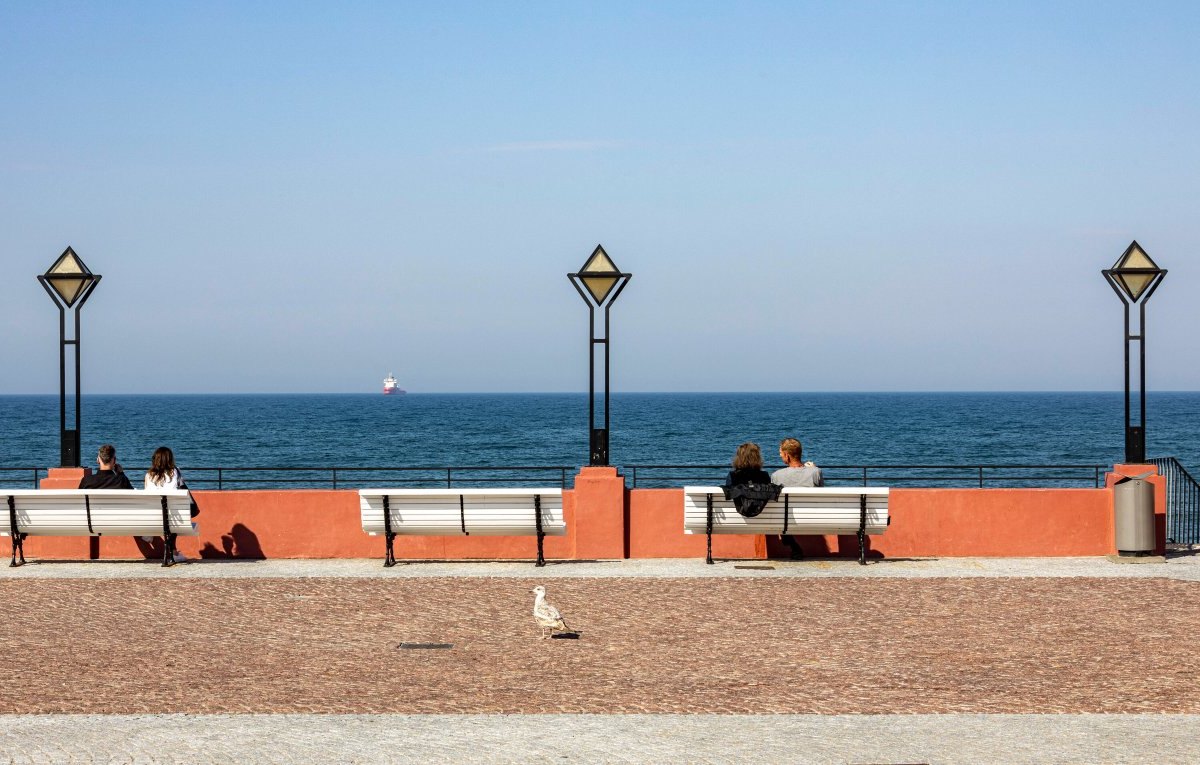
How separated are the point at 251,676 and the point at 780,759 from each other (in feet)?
11.6

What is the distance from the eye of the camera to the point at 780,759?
21.0 ft

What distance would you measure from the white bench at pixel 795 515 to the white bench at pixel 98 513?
16.0 feet

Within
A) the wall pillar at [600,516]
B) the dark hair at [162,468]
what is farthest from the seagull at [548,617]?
the dark hair at [162,468]

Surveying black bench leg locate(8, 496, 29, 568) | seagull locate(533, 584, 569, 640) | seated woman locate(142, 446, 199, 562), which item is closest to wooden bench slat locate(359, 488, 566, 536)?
seated woman locate(142, 446, 199, 562)

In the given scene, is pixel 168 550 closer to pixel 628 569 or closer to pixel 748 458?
pixel 628 569

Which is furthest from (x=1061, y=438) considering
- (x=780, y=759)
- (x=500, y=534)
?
(x=780, y=759)

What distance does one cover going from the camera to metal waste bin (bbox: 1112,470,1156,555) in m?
13.7

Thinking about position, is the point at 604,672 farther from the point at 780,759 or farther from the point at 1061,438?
the point at 1061,438

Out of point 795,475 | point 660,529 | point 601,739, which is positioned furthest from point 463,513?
point 601,739

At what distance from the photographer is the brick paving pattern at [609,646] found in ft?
25.4

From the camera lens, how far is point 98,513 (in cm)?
1355

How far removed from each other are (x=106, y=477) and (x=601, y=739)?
8966 millimetres

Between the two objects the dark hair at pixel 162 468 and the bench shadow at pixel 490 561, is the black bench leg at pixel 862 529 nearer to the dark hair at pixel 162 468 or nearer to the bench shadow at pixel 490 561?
the bench shadow at pixel 490 561

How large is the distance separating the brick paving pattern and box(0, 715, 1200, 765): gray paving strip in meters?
0.28
